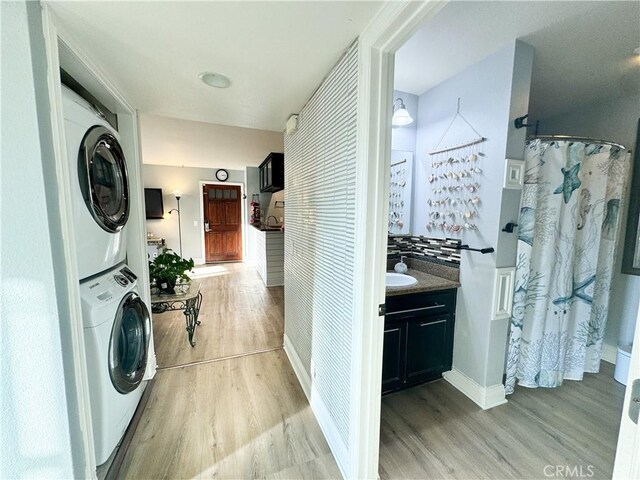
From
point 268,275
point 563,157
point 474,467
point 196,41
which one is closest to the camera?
point 196,41

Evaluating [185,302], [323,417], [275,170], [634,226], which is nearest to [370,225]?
[323,417]

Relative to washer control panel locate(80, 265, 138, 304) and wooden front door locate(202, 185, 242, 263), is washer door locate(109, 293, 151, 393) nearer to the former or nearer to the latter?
washer control panel locate(80, 265, 138, 304)

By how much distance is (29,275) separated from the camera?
91cm

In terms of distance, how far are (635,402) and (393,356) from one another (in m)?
1.33

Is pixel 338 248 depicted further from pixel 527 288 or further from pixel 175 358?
pixel 175 358

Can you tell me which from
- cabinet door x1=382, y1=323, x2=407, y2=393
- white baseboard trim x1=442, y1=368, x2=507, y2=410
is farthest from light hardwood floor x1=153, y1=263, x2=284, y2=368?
white baseboard trim x1=442, y1=368, x2=507, y2=410

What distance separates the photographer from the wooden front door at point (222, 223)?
648 centimetres

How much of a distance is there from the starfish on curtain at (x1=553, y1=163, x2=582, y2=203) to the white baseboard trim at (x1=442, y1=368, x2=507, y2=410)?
1.46 m

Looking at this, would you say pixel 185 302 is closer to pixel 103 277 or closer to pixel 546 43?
pixel 103 277

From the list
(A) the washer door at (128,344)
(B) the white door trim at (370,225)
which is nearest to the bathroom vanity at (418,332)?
(B) the white door trim at (370,225)

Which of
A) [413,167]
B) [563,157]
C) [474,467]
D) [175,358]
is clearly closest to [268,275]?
[175,358]

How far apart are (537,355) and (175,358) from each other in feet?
10.1

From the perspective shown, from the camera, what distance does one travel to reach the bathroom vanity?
5.60 feet

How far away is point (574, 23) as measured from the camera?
141cm
